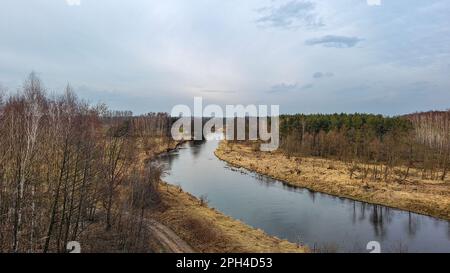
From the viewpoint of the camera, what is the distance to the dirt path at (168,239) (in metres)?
25.7

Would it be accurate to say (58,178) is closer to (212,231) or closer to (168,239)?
(168,239)

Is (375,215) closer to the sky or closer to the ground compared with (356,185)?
closer to the ground

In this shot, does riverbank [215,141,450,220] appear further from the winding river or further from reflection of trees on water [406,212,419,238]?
reflection of trees on water [406,212,419,238]

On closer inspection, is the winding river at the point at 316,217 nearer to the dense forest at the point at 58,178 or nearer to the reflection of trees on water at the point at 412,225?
the reflection of trees on water at the point at 412,225

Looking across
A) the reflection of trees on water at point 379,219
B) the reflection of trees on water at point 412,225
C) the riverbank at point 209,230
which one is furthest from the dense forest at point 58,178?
the reflection of trees on water at point 412,225

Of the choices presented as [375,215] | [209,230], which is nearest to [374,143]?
[375,215]

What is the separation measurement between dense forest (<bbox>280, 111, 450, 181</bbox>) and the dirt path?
1290 inches

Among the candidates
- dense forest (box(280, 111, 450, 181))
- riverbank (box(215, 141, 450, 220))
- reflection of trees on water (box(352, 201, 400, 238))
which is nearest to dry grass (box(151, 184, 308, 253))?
reflection of trees on water (box(352, 201, 400, 238))

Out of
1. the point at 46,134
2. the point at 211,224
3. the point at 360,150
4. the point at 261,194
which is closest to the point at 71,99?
the point at 46,134

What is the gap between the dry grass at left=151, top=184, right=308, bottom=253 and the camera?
2706 cm

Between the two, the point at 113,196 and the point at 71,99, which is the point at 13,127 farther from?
the point at 113,196

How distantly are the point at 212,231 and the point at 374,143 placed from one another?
5000 centimetres

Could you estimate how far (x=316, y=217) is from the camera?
36.6 meters

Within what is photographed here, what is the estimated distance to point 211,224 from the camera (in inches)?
1261
